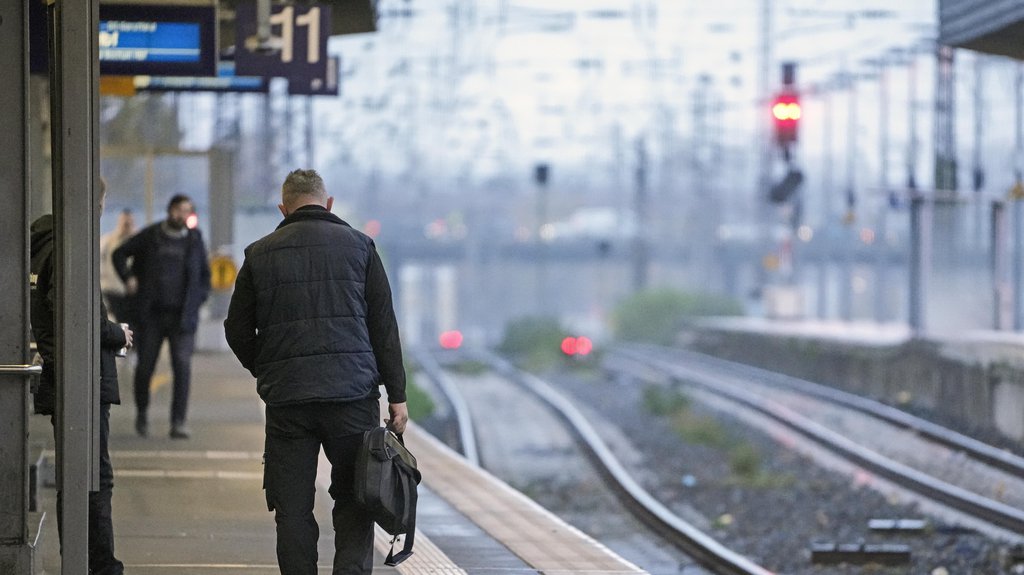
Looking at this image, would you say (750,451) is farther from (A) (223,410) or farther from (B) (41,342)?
(B) (41,342)

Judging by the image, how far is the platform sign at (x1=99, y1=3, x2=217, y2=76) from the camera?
10.2 m

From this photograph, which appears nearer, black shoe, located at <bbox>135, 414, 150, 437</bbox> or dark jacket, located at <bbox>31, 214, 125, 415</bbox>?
→ dark jacket, located at <bbox>31, 214, 125, 415</bbox>

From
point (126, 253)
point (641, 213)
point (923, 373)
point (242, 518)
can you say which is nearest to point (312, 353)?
point (242, 518)

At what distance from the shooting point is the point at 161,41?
10422 millimetres

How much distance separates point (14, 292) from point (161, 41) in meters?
5.11

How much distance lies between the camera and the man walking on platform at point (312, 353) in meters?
5.55

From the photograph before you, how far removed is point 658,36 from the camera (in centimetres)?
3158

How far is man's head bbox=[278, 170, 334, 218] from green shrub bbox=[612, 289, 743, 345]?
4492cm

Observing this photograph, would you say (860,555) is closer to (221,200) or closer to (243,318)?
(243,318)

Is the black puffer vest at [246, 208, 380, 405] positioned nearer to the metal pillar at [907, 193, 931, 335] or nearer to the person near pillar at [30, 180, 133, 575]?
the person near pillar at [30, 180, 133, 575]

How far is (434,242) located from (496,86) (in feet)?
78.4

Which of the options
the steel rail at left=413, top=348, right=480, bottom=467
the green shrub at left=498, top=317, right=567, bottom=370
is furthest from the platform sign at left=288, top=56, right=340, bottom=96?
the green shrub at left=498, top=317, right=567, bottom=370

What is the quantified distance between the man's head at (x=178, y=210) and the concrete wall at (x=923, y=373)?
10.2 metres

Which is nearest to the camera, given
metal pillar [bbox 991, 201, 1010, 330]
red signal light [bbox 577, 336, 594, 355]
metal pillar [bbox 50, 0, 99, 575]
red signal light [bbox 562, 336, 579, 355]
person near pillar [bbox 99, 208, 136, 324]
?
metal pillar [bbox 50, 0, 99, 575]
